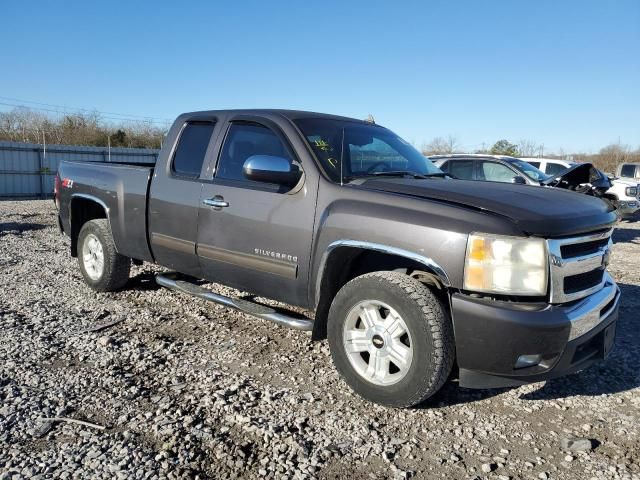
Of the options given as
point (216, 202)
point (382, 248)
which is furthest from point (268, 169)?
Result: point (382, 248)

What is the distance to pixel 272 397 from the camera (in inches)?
127

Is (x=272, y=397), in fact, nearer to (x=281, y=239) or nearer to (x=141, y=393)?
(x=141, y=393)

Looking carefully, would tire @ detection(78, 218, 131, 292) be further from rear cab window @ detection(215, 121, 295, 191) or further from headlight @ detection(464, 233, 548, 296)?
headlight @ detection(464, 233, 548, 296)

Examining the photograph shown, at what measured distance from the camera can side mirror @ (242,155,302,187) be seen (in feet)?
11.2

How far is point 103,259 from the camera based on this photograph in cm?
531

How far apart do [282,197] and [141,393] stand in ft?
5.21

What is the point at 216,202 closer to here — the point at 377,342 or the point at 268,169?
the point at 268,169

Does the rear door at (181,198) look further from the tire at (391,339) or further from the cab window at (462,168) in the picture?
the cab window at (462,168)

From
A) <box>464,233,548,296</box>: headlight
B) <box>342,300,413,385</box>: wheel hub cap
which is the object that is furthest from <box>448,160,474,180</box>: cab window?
<box>464,233,548,296</box>: headlight

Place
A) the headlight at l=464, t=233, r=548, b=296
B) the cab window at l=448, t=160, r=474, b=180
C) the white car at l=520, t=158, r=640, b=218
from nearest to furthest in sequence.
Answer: the headlight at l=464, t=233, r=548, b=296 → the cab window at l=448, t=160, r=474, b=180 → the white car at l=520, t=158, r=640, b=218

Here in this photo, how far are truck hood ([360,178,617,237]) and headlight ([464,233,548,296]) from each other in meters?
0.09

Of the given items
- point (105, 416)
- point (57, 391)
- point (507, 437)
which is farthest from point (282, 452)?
point (57, 391)

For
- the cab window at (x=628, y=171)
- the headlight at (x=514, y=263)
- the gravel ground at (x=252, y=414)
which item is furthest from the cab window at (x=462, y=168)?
the cab window at (x=628, y=171)

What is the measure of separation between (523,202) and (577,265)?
0.46 m
